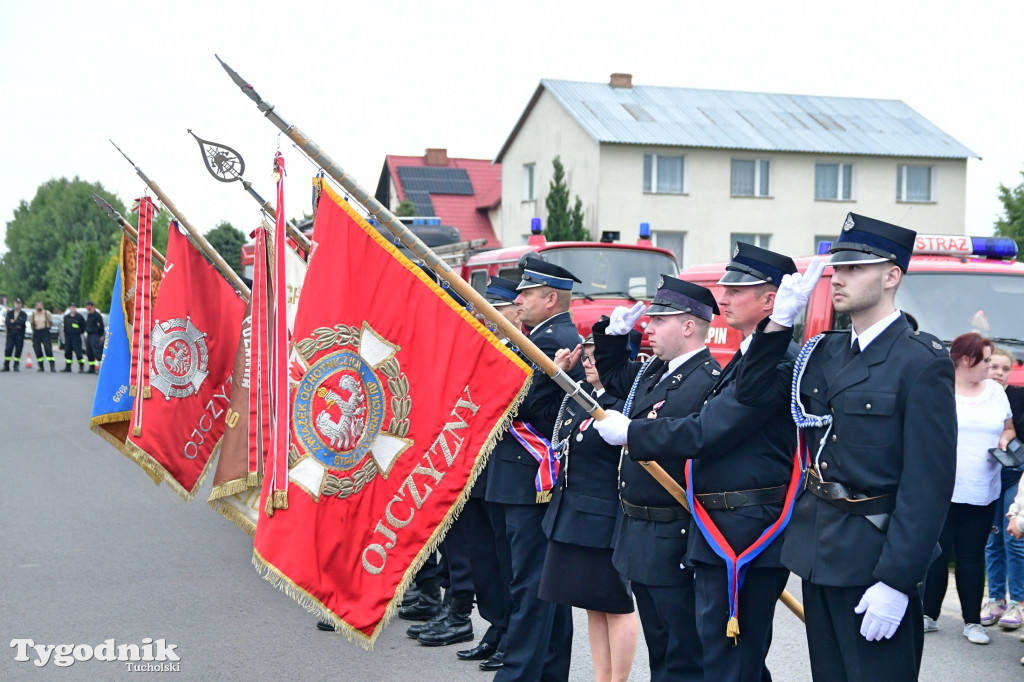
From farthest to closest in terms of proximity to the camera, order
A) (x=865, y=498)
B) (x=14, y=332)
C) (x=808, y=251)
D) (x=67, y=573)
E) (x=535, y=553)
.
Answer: (x=808, y=251), (x=14, y=332), (x=67, y=573), (x=535, y=553), (x=865, y=498)

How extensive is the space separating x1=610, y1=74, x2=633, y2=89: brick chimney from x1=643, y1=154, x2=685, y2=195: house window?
448cm

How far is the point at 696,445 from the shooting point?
3.69 meters

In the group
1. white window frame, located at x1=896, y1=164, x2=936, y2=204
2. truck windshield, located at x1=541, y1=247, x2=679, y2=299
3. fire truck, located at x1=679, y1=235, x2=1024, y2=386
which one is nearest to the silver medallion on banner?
fire truck, located at x1=679, y1=235, x2=1024, y2=386

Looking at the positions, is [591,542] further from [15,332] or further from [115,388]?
[15,332]

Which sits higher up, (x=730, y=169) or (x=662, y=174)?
(x=730, y=169)

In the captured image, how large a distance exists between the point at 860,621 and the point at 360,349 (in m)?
2.21

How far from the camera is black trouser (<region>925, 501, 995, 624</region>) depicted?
19.7 feet

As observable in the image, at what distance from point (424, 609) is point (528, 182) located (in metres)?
31.2

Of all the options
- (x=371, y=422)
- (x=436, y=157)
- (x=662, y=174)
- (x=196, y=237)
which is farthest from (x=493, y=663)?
(x=436, y=157)

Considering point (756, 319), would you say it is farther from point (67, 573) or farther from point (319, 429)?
point (67, 573)

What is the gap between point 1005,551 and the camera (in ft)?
20.7

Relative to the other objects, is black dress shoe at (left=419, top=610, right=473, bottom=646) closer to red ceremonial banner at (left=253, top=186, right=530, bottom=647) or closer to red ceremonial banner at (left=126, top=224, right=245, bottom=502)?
red ceremonial banner at (left=253, top=186, right=530, bottom=647)

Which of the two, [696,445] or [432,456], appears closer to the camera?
[696,445]

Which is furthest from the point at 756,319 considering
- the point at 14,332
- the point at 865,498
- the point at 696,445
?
the point at 14,332
